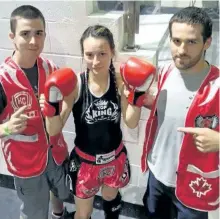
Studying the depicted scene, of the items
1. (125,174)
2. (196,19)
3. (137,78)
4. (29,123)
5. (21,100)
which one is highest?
(196,19)

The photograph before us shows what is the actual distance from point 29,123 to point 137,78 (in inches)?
20.0

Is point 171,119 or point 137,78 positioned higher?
point 137,78

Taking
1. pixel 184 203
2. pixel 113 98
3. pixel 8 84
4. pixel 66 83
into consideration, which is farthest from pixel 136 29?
pixel 184 203

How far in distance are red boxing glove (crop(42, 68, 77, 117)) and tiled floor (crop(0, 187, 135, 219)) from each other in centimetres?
89

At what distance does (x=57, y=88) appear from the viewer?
48.7 inches

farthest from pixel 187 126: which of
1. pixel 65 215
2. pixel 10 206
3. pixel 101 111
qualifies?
pixel 10 206

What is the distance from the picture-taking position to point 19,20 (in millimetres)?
1299

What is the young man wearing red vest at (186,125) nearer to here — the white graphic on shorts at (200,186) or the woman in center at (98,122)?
the white graphic on shorts at (200,186)

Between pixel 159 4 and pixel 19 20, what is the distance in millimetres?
645

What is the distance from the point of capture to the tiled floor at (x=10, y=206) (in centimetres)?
191

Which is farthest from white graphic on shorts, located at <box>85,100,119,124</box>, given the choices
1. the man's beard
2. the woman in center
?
the man's beard

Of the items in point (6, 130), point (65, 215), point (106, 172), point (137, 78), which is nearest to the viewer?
point (137, 78)

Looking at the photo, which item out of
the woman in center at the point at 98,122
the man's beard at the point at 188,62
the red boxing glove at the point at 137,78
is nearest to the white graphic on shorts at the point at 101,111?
the woman in center at the point at 98,122

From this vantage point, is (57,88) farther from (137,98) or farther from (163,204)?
(163,204)
